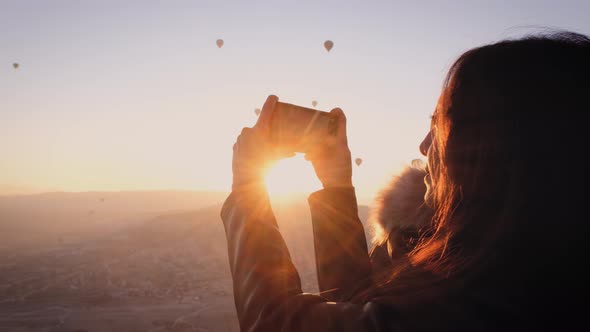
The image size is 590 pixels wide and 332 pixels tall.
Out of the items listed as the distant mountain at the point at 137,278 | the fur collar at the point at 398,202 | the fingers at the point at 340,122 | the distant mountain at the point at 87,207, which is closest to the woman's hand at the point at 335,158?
the fingers at the point at 340,122

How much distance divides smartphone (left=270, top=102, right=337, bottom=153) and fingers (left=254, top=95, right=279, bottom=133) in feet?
0.10

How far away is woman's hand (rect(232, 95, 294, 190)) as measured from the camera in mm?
1166

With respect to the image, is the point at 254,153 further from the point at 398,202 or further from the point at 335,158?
the point at 398,202

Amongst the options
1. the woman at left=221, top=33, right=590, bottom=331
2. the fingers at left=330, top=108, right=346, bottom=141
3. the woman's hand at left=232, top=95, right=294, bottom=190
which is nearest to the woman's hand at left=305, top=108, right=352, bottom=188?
the fingers at left=330, top=108, right=346, bottom=141

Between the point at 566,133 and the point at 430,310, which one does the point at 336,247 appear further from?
the point at 566,133

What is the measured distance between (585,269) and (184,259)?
1387 inches

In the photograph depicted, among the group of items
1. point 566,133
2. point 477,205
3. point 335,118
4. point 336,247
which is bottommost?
point 336,247

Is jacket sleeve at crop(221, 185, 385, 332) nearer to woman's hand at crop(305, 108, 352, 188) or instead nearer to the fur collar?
woman's hand at crop(305, 108, 352, 188)

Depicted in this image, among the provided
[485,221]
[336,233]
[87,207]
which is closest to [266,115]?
[336,233]

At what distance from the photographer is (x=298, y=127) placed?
1.41 metres

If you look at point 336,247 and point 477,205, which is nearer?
point 477,205

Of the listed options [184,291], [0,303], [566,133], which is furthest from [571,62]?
[0,303]

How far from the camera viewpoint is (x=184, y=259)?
33531 millimetres

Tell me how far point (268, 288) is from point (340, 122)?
0.79 m
